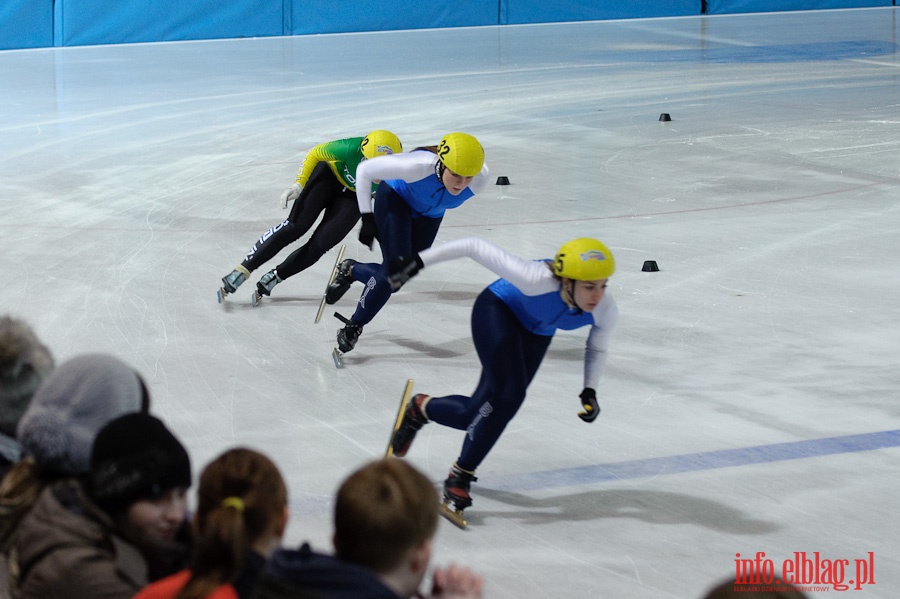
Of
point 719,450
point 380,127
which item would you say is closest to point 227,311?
point 719,450

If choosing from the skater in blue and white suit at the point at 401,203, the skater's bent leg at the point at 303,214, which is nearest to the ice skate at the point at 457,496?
the skater in blue and white suit at the point at 401,203

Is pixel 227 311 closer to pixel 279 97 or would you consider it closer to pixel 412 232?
pixel 412 232

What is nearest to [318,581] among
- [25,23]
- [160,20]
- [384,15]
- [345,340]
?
[345,340]

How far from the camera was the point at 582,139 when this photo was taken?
11.0 m

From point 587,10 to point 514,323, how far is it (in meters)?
21.8

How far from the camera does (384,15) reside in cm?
2248

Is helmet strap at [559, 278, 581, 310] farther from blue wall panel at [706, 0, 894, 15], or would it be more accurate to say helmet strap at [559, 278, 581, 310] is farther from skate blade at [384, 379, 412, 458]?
blue wall panel at [706, 0, 894, 15]

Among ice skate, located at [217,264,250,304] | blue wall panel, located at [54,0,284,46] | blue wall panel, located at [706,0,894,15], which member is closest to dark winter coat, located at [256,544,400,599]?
ice skate, located at [217,264,250,304]

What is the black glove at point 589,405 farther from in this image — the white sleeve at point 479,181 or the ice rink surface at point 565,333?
the white sleeve at point 479,181

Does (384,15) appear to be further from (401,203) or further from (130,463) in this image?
(130,463)

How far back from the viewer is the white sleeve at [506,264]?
3.73 m

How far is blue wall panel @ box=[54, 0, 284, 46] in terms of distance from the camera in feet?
65.0

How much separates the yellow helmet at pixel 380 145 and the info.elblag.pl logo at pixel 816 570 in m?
2.99

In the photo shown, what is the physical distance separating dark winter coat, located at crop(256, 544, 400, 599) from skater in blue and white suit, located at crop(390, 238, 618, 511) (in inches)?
72.6
